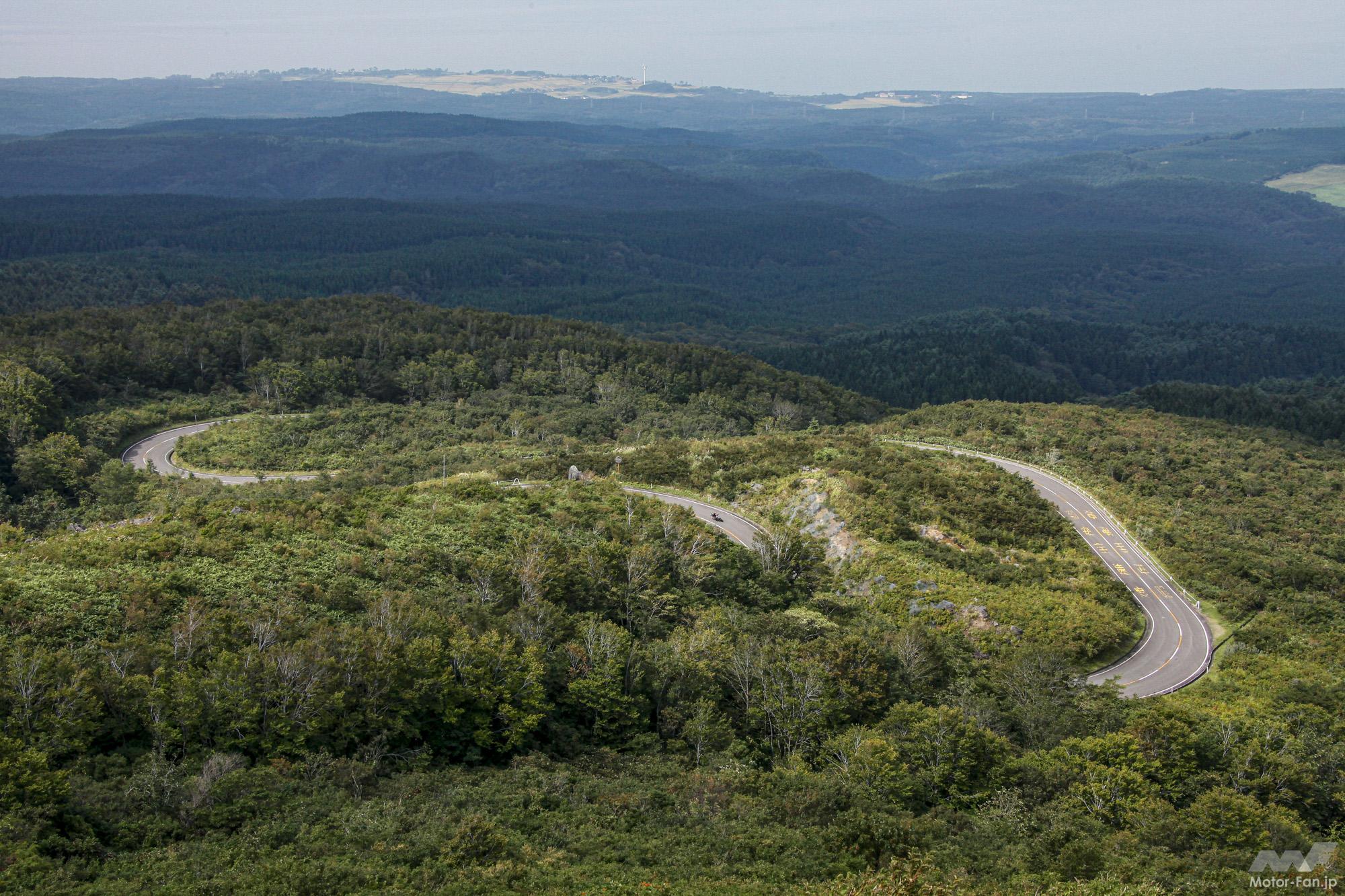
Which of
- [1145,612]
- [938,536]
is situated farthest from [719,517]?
[1145,612]

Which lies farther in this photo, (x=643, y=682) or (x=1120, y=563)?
(x=1120, y=563)

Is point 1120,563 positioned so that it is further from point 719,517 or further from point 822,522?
point 719,517

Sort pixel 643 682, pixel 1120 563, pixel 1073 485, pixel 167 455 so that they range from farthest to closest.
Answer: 1. pixel 167 455
2. pixel 1073 485
3. pixel 1120 563
4. pixel 643 682

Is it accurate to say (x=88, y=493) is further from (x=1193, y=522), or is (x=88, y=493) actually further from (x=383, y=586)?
(x=1193, y=522)

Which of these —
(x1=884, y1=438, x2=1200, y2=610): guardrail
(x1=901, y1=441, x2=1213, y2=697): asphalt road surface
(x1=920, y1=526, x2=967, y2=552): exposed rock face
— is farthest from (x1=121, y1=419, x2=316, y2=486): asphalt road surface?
(x1=901, y1=441, x2=1213, y2=697): asphalt road surface

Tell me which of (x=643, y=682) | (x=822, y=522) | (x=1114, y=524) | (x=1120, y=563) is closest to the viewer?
(x=643, y=682)

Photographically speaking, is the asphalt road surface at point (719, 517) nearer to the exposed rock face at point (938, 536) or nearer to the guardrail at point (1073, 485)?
the exposed rock face at point (938, 536)

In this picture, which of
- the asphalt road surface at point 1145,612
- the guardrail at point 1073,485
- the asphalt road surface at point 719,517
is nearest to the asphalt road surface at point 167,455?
the asphalt road surface at point 719,517
